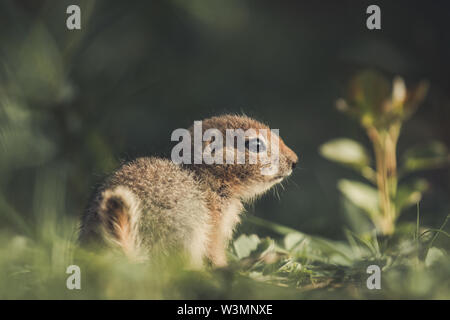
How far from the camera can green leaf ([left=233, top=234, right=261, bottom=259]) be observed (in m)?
1.05

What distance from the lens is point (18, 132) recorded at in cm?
142

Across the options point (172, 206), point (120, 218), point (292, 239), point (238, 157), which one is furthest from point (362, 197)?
point (120, 218)

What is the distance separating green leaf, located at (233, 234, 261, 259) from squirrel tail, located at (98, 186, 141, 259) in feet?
0.86

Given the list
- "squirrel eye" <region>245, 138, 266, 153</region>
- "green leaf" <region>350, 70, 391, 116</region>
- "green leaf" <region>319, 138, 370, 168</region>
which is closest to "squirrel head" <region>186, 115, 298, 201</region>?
"squirrel eye" <region>245, 138, 266, 153</region>

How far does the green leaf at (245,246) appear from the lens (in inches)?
41.5

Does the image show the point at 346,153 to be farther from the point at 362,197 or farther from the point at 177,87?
the point at 177,87

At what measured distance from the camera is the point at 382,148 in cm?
126

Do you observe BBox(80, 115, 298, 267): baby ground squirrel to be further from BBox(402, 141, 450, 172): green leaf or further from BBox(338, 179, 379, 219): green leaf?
BBox(402, 141, 450, 172): green leaf

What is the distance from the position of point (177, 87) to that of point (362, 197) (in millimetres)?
1135

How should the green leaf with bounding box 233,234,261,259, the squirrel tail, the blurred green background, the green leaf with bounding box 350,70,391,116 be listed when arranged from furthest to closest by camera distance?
the blurred green background
the green leaf with bounding box 350,70,391,116
the green leaf with bounding box 233,234,261,259
the squirrel tail

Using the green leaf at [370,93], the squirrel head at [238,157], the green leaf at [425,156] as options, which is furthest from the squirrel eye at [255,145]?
the green leaf at [425,156]
